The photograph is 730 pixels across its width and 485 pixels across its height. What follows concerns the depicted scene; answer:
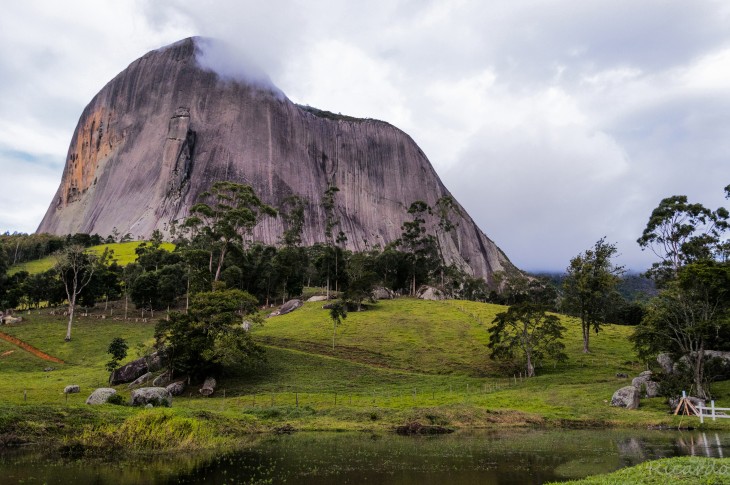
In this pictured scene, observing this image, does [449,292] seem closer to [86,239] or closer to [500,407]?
[500,407]

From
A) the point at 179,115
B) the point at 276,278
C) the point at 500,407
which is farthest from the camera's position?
the point at 179,115

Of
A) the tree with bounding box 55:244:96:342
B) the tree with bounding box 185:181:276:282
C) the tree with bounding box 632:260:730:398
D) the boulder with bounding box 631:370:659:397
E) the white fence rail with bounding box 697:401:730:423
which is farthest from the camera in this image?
the tree with bounding box 55:244:96:342

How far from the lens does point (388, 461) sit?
826 inches

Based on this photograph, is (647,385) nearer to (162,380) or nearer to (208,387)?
(208,387)

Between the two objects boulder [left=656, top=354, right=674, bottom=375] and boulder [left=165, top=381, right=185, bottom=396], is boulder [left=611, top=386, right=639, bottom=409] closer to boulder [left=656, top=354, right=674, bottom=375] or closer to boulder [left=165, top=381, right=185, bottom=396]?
boulder [left=656, top=354, right=674, bottom=375]

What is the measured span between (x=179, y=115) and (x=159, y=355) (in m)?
158

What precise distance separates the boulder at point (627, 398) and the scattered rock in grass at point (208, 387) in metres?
30.8

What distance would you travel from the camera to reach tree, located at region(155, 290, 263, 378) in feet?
150

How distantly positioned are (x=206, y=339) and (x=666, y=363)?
38558 mm

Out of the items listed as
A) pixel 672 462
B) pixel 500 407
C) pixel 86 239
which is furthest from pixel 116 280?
pixel 672 462

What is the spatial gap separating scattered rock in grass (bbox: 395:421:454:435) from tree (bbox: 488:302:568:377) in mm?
23235

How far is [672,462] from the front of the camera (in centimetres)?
1536

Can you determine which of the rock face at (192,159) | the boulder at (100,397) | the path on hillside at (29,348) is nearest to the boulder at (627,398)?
the boulder at (100,397)

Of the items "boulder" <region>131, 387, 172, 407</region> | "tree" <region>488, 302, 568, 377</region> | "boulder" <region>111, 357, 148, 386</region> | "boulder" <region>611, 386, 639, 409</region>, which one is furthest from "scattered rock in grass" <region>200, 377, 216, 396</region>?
"boulder" <region>611, 386, 639, 409</region>
